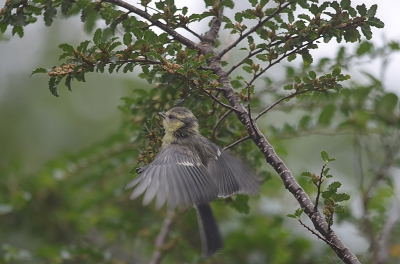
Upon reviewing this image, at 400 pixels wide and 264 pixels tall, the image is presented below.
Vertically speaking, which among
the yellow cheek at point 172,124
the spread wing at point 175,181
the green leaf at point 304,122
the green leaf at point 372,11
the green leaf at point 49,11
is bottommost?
the spread wing at point 175,181

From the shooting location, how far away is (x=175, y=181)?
2465mm

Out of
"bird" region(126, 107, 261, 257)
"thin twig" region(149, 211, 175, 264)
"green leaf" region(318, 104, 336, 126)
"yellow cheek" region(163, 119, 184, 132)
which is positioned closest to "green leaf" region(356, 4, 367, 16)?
"bird" region(126, 107, 261, 257)

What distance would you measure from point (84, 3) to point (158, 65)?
67 cm

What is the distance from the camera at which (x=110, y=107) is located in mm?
8852

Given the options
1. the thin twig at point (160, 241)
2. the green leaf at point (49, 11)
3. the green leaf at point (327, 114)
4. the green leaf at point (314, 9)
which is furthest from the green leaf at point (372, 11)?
the thin twig at point (160, 241)

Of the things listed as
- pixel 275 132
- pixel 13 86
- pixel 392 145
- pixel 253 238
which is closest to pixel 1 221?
pixel 253 238

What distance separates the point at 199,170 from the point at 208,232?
0.42 m

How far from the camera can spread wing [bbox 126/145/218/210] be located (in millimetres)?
2260

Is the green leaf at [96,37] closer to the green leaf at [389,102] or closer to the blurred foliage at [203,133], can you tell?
the blurred foliage at [203,133]

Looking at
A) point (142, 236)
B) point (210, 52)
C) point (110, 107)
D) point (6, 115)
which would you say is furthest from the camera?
point (110, 107)

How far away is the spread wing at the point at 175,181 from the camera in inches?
89.0

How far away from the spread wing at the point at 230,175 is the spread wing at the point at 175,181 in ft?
0.39

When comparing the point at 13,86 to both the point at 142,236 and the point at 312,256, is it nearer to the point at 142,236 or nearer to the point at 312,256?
the point at 142,236

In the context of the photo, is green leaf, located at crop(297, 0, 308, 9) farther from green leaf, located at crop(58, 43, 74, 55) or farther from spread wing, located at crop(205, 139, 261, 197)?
green leaf, located at crop(58, 43, 74, 55)
